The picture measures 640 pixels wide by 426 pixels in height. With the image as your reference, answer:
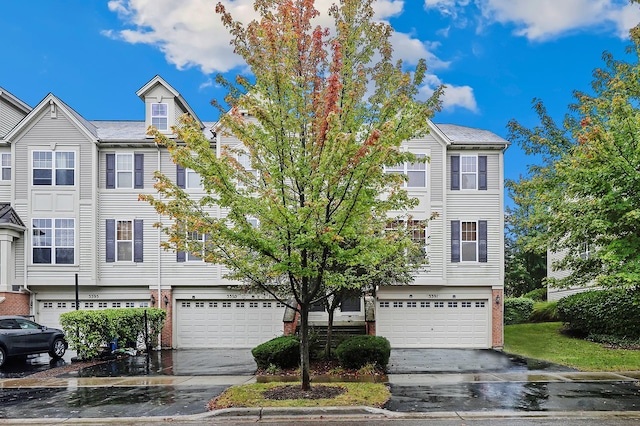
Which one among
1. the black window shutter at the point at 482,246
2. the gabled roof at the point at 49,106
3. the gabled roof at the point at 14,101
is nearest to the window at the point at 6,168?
the gabled roof at the point at 49,106

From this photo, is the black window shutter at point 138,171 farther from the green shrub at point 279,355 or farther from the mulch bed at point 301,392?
the mulch bed at point 301,392

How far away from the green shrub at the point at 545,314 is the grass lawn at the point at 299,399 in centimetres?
1723

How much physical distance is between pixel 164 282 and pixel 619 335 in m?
18.1

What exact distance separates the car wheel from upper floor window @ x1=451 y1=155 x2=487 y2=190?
16.1 metres

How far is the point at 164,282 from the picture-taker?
22594 millimetres

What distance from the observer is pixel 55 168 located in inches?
882

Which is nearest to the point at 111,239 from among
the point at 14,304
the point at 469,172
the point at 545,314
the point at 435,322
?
the point at 14,304

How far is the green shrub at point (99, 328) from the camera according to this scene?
17344 millimetres

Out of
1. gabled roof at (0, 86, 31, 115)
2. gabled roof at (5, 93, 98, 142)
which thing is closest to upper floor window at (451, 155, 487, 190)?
gabled roof at (5, 93, 98, 142)

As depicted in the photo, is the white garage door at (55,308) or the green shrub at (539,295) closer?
the white garage door at (55,308)

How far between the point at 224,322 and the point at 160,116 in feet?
30.6

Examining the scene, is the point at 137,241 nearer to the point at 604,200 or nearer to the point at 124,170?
the point at 124,170

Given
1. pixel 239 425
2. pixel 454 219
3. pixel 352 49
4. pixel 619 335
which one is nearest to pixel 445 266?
pixel 454 219

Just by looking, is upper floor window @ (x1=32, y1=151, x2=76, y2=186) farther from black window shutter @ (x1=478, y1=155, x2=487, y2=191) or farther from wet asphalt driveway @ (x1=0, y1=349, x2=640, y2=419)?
black window shutter @ (x1=478, y1=155, x2=487, y2=191)
